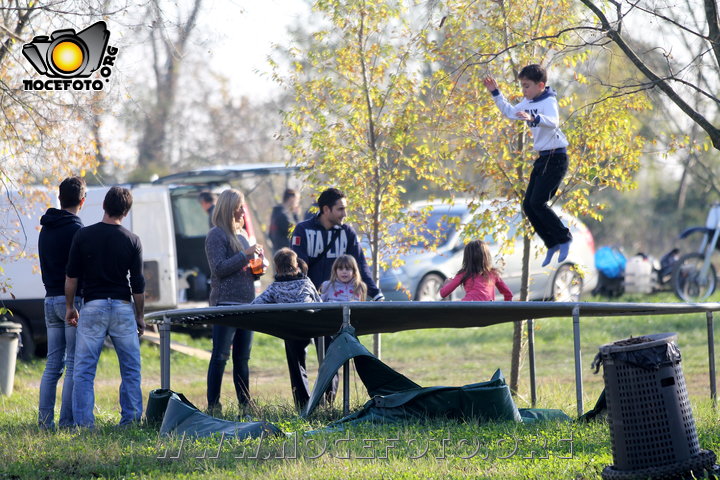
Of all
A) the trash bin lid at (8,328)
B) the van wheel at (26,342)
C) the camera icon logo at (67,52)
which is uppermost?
the camera icon logo at (67,52)

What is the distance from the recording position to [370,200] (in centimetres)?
1180

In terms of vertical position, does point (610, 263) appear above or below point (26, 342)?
above

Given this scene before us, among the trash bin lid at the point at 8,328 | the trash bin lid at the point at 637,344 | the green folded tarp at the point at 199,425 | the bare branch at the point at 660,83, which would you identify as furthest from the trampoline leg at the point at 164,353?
the trash bin lid at the point at 8,328

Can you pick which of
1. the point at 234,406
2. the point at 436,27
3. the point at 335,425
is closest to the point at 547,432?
the point at 335,425

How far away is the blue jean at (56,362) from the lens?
8375mm

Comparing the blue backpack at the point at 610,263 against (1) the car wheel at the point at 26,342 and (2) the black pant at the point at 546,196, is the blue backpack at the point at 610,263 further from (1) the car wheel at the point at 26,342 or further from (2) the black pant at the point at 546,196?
(2) the black pant at the point at 546,196

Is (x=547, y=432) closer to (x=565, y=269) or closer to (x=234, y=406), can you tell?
(x=234, y=406)

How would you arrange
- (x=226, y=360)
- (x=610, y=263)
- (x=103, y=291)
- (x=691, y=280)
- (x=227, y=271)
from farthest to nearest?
(x=610, y=263) < (x=691, y=280) < (x=226, y=360) < (x=227, y=271) < (x=103, y=291)

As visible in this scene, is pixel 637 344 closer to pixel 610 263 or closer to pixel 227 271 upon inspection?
pixel 227 271

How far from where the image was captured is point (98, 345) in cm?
805

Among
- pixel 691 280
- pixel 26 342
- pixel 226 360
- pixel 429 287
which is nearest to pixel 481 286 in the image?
pixel 226 360

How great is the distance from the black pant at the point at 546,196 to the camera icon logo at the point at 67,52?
432 cm

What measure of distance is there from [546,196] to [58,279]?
13.7 ft

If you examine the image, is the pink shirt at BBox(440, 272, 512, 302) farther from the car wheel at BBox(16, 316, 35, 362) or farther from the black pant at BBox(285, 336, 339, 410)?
the car wheel at BBox(16, 316, 35, 362)
